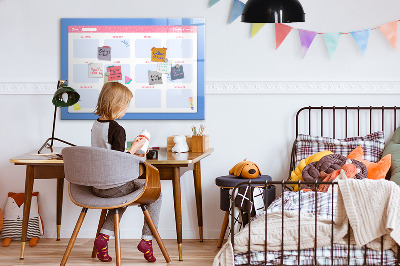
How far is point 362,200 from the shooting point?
9.58 feet

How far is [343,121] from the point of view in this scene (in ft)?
14.2

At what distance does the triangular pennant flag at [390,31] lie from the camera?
4.23 metres

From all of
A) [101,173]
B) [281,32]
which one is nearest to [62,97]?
[101,173]

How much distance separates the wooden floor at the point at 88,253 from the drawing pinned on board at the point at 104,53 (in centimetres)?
129

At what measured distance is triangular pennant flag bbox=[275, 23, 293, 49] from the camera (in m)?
4.29

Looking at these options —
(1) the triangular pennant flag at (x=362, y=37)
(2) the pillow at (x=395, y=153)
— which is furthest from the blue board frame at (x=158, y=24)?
(2) the pillow at (x=395, y=153)

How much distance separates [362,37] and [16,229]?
9.05 feet

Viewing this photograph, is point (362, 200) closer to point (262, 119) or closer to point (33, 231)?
point (262, 119)

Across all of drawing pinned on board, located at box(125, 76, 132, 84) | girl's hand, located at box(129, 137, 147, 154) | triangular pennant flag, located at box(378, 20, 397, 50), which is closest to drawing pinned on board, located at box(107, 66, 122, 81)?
drawing pinned on board, located at box(125, 76, 132, 84)

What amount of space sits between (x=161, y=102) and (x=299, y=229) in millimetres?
1731

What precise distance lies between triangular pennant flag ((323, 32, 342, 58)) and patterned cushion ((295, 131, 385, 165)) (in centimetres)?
62

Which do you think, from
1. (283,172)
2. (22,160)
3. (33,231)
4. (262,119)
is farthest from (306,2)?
(33,231)

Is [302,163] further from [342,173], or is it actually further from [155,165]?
[155,165]

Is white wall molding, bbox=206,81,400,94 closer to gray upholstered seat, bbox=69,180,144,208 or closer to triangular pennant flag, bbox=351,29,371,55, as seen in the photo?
triangular pennant flag, bbox=351,29,371,55
